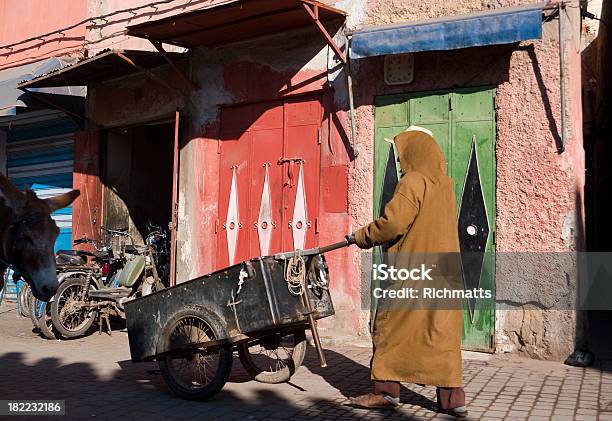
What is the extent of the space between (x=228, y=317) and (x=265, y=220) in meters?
3.76

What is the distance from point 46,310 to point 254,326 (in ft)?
15.0

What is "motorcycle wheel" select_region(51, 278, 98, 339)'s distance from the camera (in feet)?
26.7

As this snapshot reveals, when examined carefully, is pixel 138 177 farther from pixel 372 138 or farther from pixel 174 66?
pixel 372 138

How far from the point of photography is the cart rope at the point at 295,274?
16.0 ft

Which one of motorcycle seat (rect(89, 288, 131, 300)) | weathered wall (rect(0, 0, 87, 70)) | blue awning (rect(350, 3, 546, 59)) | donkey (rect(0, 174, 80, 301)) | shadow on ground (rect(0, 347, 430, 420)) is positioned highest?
weathered wall (rect(0, 0, 87, 70))

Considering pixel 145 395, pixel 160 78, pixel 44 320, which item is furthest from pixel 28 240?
pixel 160 78

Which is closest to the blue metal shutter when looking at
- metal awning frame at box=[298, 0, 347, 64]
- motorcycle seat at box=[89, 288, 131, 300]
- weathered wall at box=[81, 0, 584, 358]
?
weathered wall at box=[81, 0, 584, 358]

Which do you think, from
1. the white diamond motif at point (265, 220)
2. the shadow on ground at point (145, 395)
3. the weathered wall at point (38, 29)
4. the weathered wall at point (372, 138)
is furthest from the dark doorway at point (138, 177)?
the shadow on ground at point (145, 395)

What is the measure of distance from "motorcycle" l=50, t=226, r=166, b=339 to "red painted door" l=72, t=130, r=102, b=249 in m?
2.34

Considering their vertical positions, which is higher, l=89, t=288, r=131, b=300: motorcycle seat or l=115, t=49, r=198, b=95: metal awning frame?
l=115, t=49, r=198, b=95: metal awning frame

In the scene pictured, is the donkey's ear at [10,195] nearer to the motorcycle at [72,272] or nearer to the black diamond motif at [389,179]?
the motorcycle at [72,272]

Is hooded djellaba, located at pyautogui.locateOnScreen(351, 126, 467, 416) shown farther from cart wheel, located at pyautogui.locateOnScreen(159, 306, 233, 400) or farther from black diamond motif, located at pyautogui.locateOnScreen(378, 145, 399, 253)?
black diamond motif, located at pyautogui.locateOnScreen(378, 145, 399, 253)

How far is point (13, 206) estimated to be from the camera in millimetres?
4039

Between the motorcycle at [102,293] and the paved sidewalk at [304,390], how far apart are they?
3.14 feet
